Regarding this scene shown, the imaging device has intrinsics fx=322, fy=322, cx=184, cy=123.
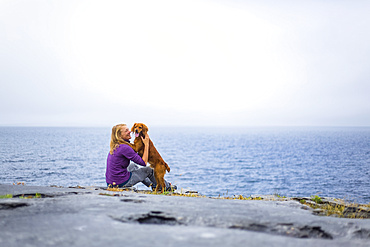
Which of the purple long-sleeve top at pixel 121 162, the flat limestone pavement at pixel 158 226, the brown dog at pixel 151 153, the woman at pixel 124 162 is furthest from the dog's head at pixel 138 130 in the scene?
the flat limestone pavement at pixel 158 226

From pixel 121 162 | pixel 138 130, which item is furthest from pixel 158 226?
pixel 121 162

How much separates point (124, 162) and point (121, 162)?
93 millimetres

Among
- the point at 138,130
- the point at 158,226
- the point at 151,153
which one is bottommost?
the point at 158,226

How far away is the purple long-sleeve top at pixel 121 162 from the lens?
32.0 ft

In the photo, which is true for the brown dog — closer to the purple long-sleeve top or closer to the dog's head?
the dog's head

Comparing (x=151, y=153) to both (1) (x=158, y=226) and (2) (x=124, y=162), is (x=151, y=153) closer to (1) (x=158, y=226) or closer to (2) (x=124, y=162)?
(2) (x=124, y=162)

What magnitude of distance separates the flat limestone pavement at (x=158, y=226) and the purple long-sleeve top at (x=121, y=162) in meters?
3.97

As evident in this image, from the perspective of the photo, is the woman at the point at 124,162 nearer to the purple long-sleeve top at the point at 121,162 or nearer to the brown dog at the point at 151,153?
the purple long-sleeve top at the point at 121,162

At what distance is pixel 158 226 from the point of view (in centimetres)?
423

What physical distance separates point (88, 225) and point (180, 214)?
1352 millimetres

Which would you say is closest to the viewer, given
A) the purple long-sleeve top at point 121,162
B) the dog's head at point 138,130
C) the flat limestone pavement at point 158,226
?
the flat limestone pavement at point 158,226

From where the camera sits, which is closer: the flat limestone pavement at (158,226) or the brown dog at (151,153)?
the flat limestone pavement at (158,226)

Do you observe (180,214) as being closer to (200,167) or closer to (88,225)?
(88,225)

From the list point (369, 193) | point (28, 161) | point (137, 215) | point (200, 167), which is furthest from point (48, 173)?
point (137, 215)
